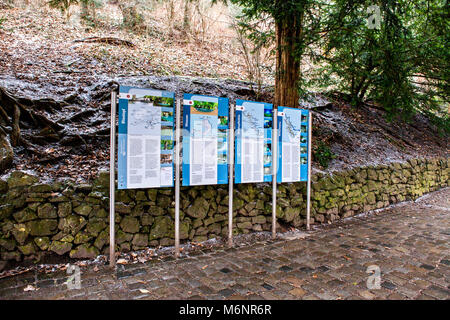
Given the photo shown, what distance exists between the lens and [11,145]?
163 inches

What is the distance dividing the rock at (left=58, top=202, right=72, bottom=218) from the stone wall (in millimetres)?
11

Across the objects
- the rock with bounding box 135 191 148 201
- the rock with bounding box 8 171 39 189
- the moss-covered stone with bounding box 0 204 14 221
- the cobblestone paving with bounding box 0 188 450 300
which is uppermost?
the rock with bounding box 8 171 39 189

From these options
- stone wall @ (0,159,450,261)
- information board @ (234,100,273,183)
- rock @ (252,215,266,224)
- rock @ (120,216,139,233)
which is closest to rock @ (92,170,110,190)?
stone wall @ (0,159,450,261)

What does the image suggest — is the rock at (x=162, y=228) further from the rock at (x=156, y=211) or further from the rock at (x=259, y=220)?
the rock at (x=259, y=220)

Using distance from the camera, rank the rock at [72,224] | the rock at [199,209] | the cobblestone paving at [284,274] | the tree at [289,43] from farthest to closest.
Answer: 1. the tree at [289,43]
2. the rock at [199,209]
3. the rock at [72,224]
4. the cobblestone paving at [284,274]

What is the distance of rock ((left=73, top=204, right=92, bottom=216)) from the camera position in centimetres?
364

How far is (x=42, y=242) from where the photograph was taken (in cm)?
345

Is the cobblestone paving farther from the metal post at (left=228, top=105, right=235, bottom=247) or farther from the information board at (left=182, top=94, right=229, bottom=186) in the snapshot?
the information board at (left=182, top=94, right=229, bottom=186)

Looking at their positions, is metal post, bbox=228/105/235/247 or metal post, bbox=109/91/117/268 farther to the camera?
metal post, bbox=228/105/235/247

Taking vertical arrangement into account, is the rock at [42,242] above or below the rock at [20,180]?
below

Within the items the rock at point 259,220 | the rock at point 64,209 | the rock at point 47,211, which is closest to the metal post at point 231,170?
the rock at point 259,220

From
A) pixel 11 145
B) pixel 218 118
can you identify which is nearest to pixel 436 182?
pixel 218 118

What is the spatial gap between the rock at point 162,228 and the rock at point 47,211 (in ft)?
4.25

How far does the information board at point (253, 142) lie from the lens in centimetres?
445
